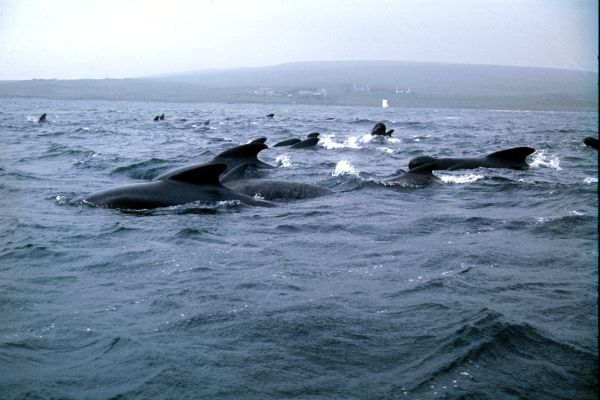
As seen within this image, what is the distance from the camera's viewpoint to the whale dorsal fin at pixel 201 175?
11.5 m

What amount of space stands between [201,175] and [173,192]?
2.03 ft

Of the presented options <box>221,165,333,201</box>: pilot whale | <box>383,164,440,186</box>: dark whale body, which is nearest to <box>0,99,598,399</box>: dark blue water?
<box>221,165,333,201</box>: pilot whale

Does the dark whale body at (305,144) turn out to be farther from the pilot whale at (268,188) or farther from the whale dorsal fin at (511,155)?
the pilot whale at (268,188)

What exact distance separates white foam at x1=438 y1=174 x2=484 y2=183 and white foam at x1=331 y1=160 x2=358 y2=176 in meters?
2.60

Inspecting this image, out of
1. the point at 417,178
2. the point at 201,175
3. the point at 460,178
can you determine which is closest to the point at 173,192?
the point at 201,175

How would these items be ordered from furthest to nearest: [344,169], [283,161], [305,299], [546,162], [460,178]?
[546,162], [283,161], [344,169], [460,178], [305,299]

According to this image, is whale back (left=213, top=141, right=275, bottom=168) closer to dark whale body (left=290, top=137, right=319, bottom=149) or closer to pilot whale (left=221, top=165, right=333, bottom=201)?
pilot whale (left=221, top=165, right=333, bottom=201)

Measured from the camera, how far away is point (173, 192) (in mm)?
11781

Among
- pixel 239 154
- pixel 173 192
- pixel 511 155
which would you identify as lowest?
pixel 511 155

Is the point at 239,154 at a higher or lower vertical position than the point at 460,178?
higher

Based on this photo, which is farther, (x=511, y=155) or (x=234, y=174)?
(x=511, y=155)

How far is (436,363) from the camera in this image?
5.12 metres

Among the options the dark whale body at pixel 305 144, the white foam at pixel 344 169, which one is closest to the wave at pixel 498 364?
the white foam at pixel 344 169

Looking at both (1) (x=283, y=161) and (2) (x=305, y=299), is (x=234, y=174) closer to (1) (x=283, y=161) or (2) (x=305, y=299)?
(2) (x=305, y=299)
